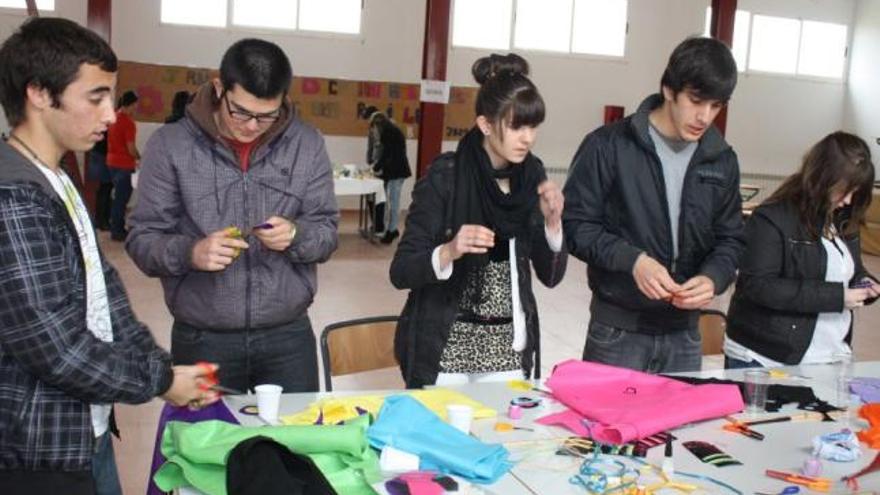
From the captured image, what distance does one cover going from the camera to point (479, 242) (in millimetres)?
2271

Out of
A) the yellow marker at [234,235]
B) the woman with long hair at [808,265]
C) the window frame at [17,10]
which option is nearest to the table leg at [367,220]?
the window frame at [17,10]

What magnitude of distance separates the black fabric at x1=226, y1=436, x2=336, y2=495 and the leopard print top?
100 cm

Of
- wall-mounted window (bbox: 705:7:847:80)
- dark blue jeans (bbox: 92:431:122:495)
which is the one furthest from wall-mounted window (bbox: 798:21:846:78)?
dark blue jeans (bbox: 92:431:122:495)

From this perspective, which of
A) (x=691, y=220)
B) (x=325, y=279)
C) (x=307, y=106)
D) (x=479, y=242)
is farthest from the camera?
(x=307, y=106)

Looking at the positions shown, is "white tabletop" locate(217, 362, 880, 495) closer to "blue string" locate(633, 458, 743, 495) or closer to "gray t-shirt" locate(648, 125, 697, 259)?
"blue string" locate(633, 458, 743, 495)

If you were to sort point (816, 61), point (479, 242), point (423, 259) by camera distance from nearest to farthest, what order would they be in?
point (479, 242)
point (423, 259)
point (816, 61)

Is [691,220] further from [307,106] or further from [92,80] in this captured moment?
[307,106]

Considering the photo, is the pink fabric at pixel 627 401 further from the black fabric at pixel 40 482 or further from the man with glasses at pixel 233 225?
the black fabric at pixel 40 482

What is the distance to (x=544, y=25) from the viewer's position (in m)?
12.4

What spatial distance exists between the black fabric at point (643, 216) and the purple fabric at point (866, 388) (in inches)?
18.2

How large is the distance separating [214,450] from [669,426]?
3.50 ft

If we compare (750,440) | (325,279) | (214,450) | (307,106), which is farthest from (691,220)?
(307,106)

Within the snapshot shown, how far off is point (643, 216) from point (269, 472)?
155cm

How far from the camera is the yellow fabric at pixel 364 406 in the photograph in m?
2.07
